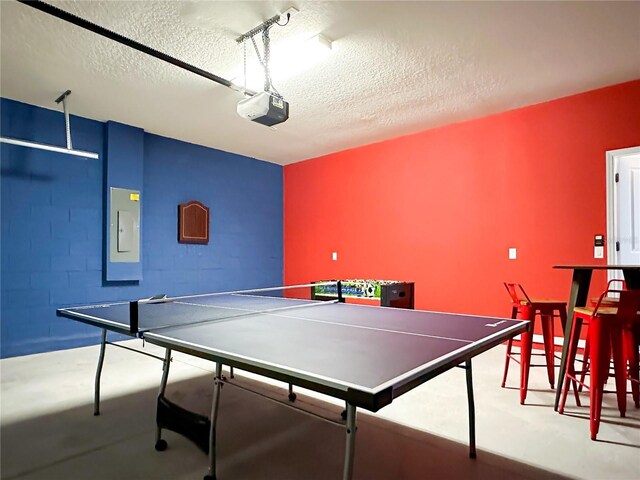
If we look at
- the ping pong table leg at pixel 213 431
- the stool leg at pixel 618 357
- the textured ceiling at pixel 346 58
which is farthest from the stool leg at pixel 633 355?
the ping pong table leg at pixel 213 431

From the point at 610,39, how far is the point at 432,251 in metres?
2.75

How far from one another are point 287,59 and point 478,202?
280 centimetres

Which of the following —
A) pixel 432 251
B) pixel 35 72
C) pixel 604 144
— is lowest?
pixel 432 251

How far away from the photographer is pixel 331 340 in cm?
161

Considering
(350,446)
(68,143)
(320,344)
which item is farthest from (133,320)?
(68,143)

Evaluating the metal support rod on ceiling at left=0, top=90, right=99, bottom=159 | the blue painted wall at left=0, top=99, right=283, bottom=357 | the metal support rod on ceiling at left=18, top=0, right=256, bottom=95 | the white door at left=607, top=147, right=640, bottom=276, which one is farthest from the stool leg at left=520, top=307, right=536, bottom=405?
the metal support rod on ceiling at left=0, top=90, right=99, bottom=159

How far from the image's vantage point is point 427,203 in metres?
5.02

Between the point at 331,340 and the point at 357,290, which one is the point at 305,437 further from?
the point at 357,290

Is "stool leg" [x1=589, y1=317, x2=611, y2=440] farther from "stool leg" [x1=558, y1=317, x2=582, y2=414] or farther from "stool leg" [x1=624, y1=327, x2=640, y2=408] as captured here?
"stool leg" [x1=624, y1=327, x2=640, y2=408]

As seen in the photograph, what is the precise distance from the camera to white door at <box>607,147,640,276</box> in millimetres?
3607

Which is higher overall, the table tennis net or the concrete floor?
the table tennis net

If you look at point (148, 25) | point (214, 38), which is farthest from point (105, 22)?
point (214, 38)

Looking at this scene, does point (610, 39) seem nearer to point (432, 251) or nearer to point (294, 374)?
point (432, 251)

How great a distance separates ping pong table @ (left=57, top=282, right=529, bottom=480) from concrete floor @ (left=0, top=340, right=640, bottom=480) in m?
0.18
